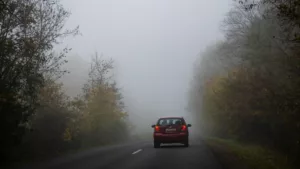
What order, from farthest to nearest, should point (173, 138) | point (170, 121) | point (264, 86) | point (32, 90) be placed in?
point (264, 86)
point (170, 121)
point (173, 138)
point (32, 90)

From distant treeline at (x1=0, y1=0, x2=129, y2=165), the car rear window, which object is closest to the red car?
the car rear window

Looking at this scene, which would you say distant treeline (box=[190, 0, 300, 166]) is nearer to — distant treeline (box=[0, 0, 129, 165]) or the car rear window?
the car rear window

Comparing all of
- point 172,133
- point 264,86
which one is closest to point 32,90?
point 172,133

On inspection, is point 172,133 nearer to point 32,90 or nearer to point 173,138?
point 173,138

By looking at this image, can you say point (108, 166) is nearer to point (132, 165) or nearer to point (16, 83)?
point (132, 165)

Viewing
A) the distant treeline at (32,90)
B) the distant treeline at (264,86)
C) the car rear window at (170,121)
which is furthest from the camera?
the car rear window at (170,121)

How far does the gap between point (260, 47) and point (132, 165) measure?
1440cm

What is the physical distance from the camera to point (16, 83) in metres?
15.0

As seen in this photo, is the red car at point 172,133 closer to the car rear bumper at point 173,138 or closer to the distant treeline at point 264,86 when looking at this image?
the car rear bumper at point 173,138

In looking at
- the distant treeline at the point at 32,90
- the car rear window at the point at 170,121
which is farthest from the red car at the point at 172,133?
the distant treeline at the point at 32,90

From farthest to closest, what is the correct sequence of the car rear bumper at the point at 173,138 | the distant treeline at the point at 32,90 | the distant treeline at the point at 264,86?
the car rear bumper at the point at 173,138, the distant treeline at the point at 264,86, the distant treeline at the point at 32,90

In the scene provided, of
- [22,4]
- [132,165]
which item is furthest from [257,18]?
[132,165]

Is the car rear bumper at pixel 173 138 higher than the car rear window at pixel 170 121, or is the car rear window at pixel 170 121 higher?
the car rear window at pixel 170 121

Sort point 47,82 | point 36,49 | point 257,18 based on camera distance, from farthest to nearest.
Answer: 1. point 257,18
2. point 47,82
3. point 36,49
